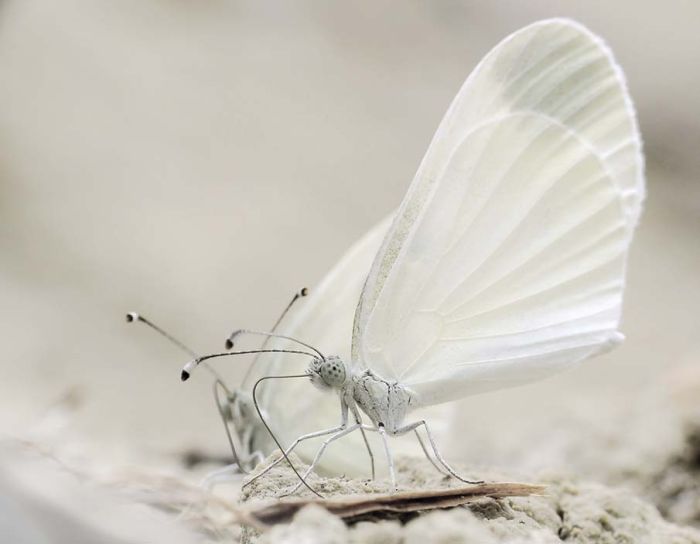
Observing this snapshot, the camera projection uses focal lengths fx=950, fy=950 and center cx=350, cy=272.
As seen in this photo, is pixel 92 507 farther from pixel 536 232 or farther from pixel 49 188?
pixel 49 188

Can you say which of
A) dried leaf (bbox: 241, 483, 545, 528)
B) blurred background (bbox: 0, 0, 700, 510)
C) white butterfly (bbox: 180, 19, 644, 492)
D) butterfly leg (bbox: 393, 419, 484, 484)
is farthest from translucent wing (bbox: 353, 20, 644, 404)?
blurred background (bbox: 0, 0, 700, 510)

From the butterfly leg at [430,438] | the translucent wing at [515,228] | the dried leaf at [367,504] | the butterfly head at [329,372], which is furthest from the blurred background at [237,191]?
the dried leaf at [367,504]

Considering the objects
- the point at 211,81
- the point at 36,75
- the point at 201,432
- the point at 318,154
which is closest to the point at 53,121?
the point at 36,75

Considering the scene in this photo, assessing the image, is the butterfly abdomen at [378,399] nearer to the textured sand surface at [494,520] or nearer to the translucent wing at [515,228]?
the translucent wing at [515,228]

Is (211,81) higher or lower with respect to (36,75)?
higher

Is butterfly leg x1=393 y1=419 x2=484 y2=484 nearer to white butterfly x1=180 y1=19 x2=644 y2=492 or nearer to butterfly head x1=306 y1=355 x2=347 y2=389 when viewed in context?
white butterfly x1=180 y1=19 x2=644 y2=492
